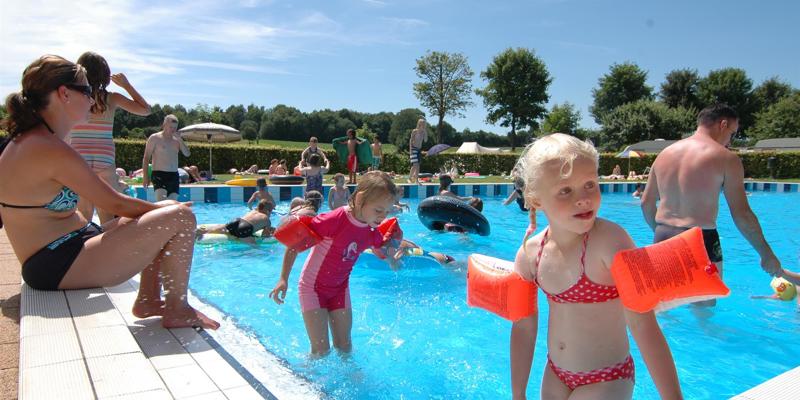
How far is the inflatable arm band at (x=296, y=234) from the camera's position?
10.7 ft

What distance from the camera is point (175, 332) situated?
9.50ft

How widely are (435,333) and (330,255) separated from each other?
6.01 ft

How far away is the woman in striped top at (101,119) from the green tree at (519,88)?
55.5 m

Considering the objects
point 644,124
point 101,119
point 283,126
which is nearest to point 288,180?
point 101,119

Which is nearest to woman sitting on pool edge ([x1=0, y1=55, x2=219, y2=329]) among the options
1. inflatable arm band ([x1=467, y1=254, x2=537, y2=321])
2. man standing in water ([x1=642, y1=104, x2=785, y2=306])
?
inflatable arm band ([x1=467, y1=254, x2=537, y2=321])

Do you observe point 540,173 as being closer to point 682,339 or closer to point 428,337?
point 428,337

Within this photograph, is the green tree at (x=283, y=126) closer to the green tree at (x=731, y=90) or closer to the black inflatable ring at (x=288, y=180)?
the green tree at (x=731, y=90)

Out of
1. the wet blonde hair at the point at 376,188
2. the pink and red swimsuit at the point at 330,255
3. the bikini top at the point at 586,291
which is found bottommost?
the pink and red swimsuit at the point at 330,255

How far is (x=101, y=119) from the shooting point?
5539 mm

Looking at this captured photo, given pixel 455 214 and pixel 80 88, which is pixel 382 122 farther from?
pixel 80 88

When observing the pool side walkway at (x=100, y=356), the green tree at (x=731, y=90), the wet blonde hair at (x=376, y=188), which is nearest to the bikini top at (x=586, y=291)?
the pool side walkway at (x=100, y=356)

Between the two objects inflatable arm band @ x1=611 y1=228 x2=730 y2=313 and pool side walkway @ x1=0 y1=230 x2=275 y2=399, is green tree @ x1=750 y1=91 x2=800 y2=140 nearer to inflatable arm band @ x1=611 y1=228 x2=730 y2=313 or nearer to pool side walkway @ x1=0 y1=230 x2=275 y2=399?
inflatable arm band @ x1=611 y1=228 x2=730 y2=313

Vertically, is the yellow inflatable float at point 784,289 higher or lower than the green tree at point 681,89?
lower

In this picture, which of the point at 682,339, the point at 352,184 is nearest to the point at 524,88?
the point at 352,184
